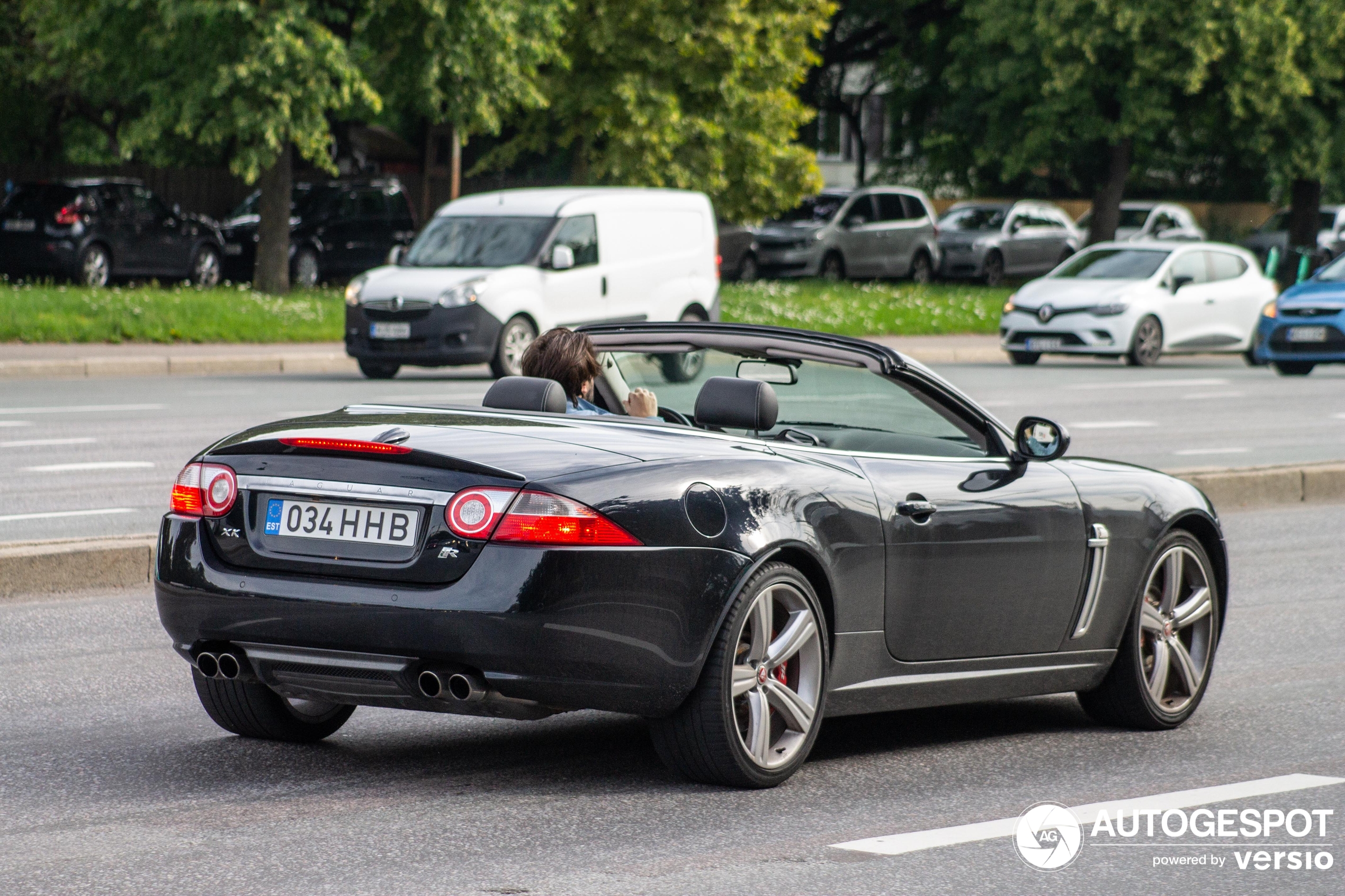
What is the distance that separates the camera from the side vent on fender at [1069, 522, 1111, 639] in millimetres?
6539

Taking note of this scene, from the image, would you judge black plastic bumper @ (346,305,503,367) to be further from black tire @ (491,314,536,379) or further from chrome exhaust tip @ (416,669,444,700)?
chrome exhaust tip @ (416,669,444,700)

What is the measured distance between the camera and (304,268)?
114 feet

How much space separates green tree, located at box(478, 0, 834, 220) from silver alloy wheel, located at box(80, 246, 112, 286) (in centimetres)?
783

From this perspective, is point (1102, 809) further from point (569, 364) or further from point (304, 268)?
point (304, 268)

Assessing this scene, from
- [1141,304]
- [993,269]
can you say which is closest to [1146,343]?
[1141,304]

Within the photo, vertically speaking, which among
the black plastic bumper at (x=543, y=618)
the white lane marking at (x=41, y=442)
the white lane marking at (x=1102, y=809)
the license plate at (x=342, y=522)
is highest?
the license plate at (x=342, y=522)

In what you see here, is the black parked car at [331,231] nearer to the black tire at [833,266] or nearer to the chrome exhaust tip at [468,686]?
the black tire at [833,266]

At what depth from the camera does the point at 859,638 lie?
5.81 m

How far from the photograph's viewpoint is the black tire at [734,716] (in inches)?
211

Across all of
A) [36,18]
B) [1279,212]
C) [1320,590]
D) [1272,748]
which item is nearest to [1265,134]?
[1279,212]

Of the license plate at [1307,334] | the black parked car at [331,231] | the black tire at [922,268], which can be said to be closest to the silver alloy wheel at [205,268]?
the black parked car at [331,231]

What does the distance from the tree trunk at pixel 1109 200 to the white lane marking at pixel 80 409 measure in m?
26.3

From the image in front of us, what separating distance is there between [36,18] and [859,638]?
29.0 metres

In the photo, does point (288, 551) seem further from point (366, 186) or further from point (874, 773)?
point (366, 186)
